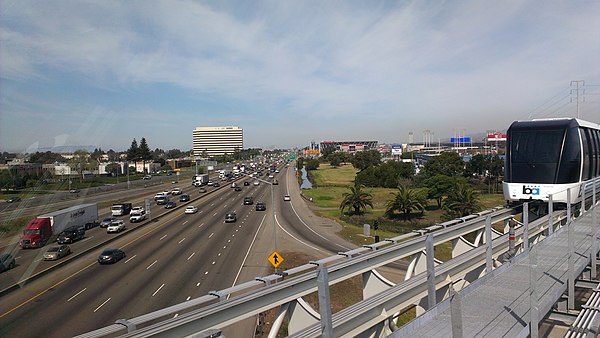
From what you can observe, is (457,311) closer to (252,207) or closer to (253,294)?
(253,294)

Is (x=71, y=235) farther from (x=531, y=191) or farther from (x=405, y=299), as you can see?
(x=531, y=191)

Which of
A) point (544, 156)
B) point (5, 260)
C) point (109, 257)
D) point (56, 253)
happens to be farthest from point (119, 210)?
point (544, 156)

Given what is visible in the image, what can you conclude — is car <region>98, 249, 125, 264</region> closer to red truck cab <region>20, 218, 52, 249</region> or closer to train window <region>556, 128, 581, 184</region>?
red truck cab <region>20, 218, 52, 249</region>

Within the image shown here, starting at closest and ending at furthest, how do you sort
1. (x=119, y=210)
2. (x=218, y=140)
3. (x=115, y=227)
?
(x=115, y=227), (x=119, y=210), (x=218, y=140)

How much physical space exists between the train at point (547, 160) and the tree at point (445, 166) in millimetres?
60035

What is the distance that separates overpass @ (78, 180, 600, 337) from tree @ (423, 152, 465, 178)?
66127mm

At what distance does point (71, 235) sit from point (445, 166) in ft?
218

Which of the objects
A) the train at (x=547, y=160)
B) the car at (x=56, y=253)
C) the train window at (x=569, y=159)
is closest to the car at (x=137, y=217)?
the car at (x=56, y=253)

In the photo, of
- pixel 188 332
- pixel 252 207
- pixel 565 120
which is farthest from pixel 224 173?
pixel 188 332

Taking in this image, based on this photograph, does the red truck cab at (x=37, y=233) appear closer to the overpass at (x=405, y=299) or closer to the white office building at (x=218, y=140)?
the overpass at (x=405, y=299)

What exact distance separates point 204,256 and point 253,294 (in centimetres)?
2079

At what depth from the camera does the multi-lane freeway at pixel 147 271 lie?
12.8 m

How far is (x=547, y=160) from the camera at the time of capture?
11398 millimetres

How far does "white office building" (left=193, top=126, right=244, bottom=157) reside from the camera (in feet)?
426
